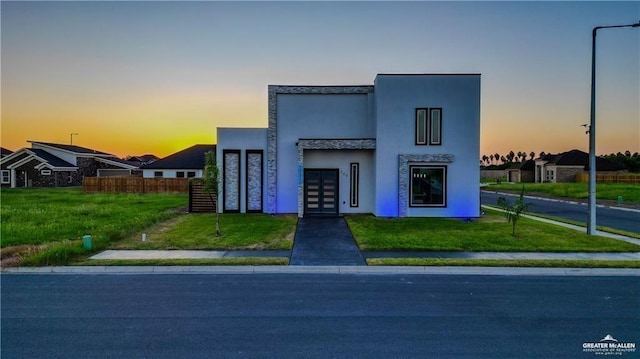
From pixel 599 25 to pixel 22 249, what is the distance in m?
21.0

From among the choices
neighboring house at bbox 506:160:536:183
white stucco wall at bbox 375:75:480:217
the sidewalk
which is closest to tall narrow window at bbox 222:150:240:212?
white stucco wall at bbox 375:75:480:217

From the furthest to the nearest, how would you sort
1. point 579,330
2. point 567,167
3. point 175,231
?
1. point 567,167
2. point 175,231
3. point 579,330

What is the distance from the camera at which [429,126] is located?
18438mm

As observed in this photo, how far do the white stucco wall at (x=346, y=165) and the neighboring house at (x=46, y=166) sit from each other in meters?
45.5

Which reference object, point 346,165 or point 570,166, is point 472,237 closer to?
point 346,165

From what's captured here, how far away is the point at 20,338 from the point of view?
517 cm

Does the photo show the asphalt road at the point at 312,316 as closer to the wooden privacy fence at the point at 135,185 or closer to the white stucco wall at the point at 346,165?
the white stucco wall at the point at 346,165

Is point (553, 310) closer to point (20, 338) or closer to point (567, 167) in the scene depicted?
point (20, 338)

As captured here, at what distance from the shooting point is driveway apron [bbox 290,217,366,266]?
10.1 meters

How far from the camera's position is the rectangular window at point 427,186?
18.5 meters

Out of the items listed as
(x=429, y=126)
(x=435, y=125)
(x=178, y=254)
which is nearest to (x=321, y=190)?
(x=429, y=126)

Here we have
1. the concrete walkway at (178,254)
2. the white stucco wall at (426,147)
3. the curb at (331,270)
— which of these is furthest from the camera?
the white stucco wall at (426,147)

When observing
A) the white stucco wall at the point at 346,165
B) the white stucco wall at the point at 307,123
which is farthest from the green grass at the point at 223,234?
the white stucco wall at the point at 346,165

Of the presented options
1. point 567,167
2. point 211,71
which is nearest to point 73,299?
point 211,71
